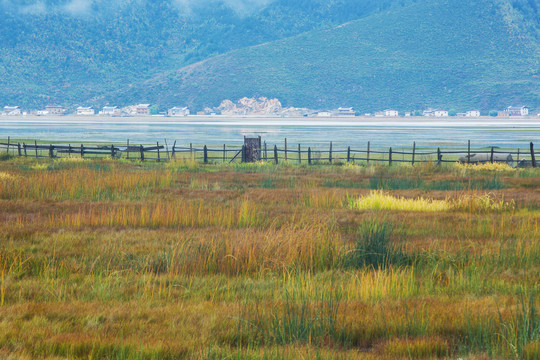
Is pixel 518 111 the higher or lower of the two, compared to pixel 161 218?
higher

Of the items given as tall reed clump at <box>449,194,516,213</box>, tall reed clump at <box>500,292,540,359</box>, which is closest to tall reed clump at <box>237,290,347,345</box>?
tall reed clump at <box>500,292,540,359</box>

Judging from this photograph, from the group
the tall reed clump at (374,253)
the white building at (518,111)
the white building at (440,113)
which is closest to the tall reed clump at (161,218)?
the tall reed clump at (374,253)

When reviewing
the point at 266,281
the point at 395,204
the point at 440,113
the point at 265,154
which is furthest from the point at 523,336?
the point at 440,113

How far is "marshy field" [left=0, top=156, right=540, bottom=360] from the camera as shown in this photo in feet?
16.6

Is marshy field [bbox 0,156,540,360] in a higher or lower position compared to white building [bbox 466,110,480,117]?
lower

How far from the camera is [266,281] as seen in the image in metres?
7.46

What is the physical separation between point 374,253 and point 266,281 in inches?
71.7

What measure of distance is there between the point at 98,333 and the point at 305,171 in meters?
22.3

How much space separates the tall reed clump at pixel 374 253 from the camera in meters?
8.41

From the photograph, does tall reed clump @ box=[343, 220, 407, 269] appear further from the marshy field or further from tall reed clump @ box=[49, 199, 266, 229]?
tall reed clump @ box=[49, 199, 266, 229]

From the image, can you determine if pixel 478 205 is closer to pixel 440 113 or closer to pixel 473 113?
pixel 473 113

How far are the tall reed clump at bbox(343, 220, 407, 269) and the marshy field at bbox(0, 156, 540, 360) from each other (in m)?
0.03

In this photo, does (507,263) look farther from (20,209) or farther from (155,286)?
(20,209)

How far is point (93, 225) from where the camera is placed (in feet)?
38.2
